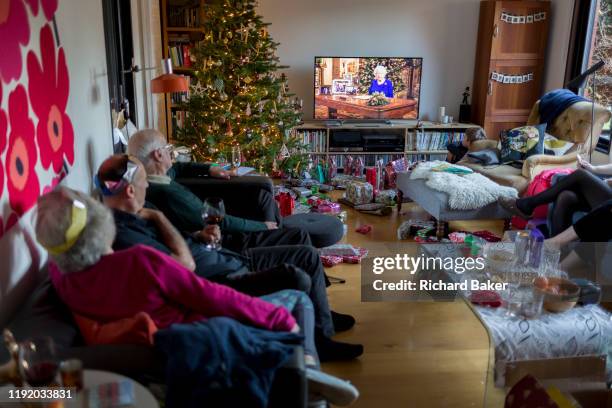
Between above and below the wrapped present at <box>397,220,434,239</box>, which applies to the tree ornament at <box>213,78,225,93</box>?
above

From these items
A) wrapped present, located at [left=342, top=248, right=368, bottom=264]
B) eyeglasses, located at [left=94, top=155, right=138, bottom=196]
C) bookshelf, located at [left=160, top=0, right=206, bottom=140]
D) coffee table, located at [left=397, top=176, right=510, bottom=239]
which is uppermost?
bookshelf, located at [left=160, top=0, right=206, bottom=140]

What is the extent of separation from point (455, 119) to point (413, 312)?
401 centimetres

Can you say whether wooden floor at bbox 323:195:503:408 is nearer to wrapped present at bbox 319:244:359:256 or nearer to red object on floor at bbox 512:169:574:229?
wrapped present at bbox 319:244:359:256

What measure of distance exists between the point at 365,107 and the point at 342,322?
146 inches

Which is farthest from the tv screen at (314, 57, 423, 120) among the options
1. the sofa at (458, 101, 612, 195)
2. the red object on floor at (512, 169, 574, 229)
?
the red object on floor at (512, 169, 574, 229)

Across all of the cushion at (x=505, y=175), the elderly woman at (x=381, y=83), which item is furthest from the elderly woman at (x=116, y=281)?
the elderly woman at (x=381, y=83)

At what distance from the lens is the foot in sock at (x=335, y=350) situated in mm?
2320

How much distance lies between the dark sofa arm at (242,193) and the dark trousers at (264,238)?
0.32 m

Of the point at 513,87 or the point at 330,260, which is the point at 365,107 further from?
the point at 330,260

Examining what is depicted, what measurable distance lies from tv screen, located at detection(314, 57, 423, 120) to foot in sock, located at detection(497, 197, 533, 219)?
2.60 m

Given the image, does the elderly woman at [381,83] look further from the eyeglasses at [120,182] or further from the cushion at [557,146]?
the eyeglasses at [120,182]

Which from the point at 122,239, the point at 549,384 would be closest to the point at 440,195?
the point at 549,384

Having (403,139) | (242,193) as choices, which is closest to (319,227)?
(242,193)

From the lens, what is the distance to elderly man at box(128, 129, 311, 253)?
2.34 meters
